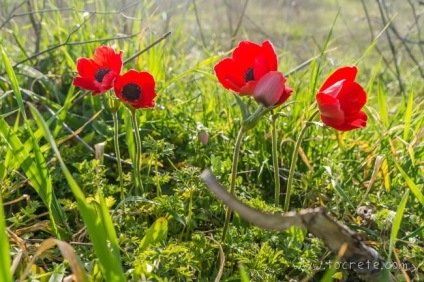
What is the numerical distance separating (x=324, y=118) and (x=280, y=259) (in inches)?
12.8

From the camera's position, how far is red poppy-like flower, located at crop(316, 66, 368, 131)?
4.15 ft

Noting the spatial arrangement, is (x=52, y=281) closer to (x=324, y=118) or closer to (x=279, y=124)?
(x=324, y=118)

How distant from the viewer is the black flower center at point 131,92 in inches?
54.7

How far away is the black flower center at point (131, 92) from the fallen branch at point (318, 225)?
0.44 metres

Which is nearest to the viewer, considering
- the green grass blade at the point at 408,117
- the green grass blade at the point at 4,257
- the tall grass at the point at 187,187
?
the green grass blade at the point at 4,257

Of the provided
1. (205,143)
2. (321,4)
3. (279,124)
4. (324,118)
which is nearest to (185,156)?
(205,143)

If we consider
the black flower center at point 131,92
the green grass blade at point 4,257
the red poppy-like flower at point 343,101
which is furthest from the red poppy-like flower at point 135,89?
the green grass blade at point 4,257

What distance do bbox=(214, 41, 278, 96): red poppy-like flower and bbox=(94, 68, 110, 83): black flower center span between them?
0.94 ft

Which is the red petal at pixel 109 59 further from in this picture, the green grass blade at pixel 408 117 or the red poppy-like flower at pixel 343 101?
the green grass blade at pixel 408 117

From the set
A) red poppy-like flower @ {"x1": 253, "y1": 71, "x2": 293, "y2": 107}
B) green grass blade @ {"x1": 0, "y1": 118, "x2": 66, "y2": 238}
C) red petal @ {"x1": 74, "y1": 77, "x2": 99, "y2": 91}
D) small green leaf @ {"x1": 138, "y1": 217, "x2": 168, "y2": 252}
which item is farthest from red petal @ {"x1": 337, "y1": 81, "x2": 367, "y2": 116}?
green grass blade @ {"x1": 0, "y1": 118, "x2": 66, "y2": 238}

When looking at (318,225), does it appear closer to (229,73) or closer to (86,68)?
(229,73)

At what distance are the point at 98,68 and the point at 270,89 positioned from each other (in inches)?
18.2

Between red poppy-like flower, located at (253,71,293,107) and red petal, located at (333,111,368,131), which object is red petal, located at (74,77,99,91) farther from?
red petal, located at (333,111,368,131)

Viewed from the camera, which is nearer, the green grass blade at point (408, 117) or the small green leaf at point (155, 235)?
the small green leaf at point (155, 235)
